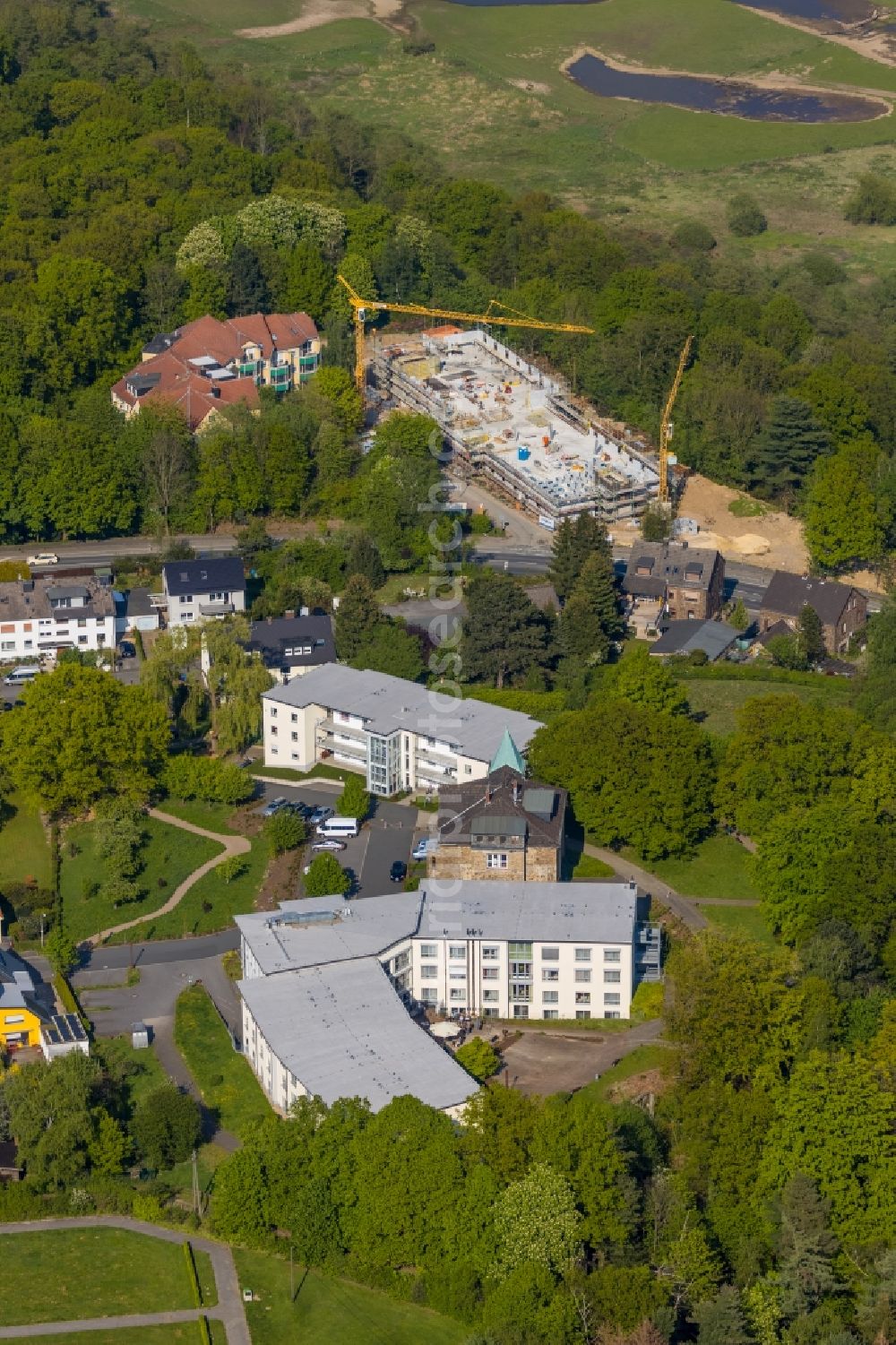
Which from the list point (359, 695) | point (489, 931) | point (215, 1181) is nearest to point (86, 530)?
point (359, 695)

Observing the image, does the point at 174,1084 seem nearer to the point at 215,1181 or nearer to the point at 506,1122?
the point at 215,1181

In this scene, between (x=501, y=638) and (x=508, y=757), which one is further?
(x=501, y=638)

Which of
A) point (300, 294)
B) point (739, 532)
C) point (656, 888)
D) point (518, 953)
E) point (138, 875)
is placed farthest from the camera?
point (300, 294)

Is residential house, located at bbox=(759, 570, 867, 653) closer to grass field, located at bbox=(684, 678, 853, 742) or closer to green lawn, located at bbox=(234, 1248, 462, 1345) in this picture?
grass field, located at bbox=(684, 678, 853, 742)

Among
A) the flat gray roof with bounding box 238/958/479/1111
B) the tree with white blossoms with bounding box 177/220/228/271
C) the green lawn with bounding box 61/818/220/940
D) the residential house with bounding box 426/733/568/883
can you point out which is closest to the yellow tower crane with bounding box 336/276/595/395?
the tree with white blossoms with bounding box 177/220/228/271

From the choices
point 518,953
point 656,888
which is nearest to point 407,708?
point 656,888

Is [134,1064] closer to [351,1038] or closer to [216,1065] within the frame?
[216,1065]
